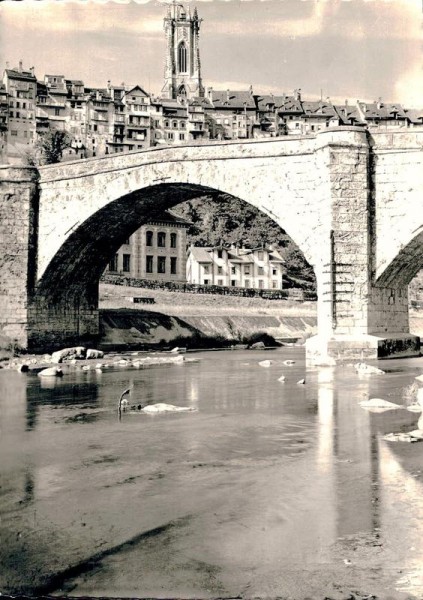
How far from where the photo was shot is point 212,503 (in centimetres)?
620

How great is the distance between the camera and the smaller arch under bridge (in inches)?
837

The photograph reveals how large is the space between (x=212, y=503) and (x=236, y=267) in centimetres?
5978

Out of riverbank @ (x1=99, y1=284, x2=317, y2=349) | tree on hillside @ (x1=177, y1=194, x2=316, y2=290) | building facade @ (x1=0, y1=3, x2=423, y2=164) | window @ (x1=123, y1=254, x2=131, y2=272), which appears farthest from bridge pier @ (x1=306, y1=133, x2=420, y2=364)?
building facade @ (x1=0, y1=3, x2=423, y2=164)

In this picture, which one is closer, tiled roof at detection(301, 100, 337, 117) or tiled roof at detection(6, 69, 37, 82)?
tiled roof at detection(6, 69, 37, 82)

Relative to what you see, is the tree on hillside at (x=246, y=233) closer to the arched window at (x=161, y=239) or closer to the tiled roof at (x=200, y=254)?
the tiled roof at (x=200, y=254)

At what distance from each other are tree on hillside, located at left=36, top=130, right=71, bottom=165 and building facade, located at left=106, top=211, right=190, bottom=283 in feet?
73.5

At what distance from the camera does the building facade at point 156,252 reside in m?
55.7

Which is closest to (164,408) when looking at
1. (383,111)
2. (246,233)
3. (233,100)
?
(246,233)

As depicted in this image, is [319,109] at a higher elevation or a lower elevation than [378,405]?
higher

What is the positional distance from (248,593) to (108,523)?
1.76m

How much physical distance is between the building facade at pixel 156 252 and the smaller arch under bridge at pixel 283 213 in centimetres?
2492

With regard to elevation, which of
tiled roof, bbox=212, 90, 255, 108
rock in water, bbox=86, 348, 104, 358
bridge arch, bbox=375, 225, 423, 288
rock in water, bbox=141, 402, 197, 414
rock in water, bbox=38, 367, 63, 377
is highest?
tiled roof, bbox=212, 90, 255, 108

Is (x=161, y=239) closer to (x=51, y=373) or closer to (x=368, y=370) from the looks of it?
(x=51, y=373)

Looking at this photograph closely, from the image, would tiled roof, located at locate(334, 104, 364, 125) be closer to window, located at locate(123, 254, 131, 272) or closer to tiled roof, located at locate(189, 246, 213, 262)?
tiled roof, located at locate(189, 246, 213, 262)
